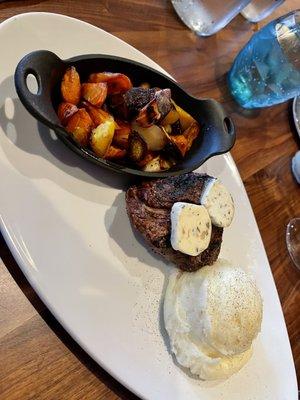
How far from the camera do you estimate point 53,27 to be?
1.04 m

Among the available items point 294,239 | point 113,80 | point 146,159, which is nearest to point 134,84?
point 113,80

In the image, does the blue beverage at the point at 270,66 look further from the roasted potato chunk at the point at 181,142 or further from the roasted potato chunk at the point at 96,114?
the roasted potato chunk at the point at 96,114

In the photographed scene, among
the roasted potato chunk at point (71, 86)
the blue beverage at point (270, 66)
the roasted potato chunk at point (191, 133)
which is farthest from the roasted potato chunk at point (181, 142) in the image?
the blue beverage at point (270, 66)

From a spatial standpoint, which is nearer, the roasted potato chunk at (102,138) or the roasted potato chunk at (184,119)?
the roasted potato chunk at (102,138)

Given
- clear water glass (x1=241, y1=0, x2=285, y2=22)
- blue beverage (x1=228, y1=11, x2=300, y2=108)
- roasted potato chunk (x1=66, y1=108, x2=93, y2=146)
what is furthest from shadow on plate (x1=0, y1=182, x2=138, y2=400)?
clear water glass (x1=241, y1=0, x2=285, y2=22)

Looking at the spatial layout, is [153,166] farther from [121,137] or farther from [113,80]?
[113,80]

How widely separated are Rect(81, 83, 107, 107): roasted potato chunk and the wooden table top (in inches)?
11.0

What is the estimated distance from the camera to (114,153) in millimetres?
932

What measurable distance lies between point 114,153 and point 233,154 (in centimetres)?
55

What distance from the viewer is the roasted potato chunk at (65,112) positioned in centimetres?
87

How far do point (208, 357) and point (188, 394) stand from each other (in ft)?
0.28

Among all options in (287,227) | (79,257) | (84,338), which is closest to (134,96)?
(79,257)

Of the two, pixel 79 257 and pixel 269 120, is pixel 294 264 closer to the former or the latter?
pixel 269 120

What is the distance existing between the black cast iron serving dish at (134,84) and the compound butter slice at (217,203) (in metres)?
0.06
